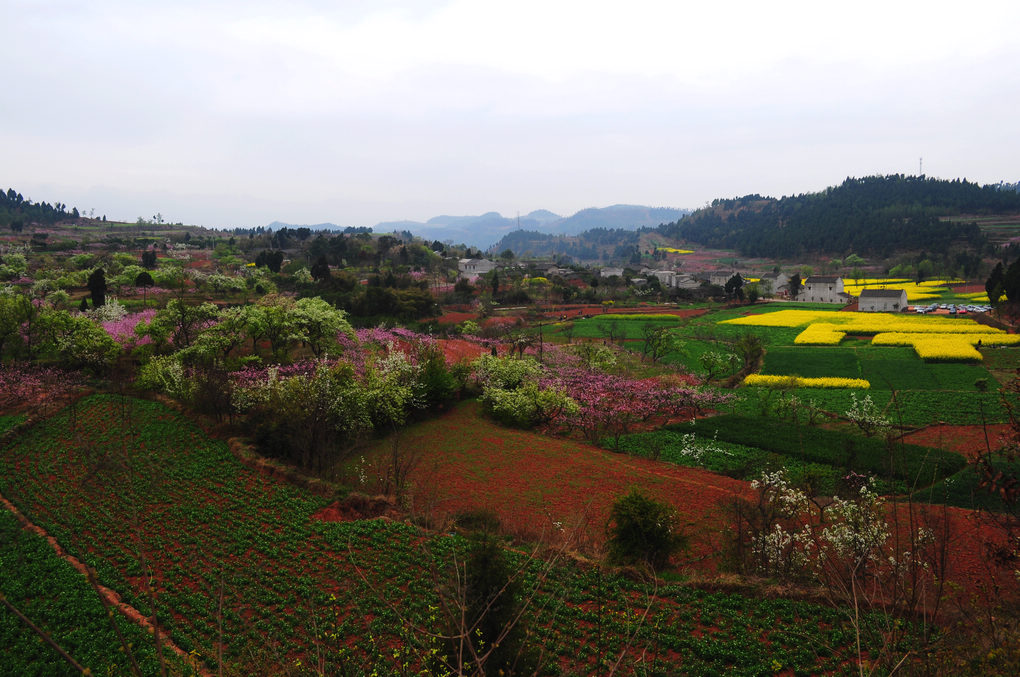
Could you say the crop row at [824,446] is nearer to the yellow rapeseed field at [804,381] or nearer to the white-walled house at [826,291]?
the yellow rapeseed field at [804,381]

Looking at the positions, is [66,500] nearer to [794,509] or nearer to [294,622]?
[294,622]

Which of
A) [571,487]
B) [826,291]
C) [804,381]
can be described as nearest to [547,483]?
[571,487]

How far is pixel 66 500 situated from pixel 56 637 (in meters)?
6.40

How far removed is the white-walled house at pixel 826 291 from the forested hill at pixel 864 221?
138 ft

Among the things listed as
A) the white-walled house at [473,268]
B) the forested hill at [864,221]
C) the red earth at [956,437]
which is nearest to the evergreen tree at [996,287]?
the red earth at [956,437]

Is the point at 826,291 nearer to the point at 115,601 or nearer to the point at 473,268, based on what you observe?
the point at 473,268

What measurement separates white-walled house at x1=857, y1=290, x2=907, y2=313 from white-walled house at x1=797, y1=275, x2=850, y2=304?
9.74m

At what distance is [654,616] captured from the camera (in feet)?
32.7

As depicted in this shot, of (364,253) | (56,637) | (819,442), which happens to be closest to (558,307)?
(364,253)

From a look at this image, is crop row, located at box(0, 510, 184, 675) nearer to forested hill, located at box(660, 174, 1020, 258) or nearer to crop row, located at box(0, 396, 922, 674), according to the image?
crop row, located at box(0, 396, 922, 674)

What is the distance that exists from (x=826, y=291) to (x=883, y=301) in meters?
12.3

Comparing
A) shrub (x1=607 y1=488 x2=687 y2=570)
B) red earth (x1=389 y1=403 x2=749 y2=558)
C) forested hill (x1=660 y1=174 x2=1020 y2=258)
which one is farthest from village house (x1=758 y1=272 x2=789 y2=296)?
shrub (x1=607 y1=488 x2=687 y2=570)

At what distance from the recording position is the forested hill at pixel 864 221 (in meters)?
106

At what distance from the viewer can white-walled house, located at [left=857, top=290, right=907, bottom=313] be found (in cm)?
5672
